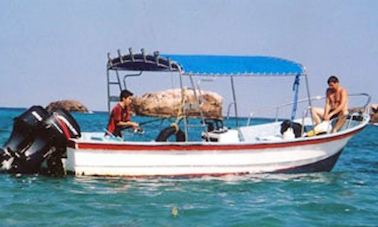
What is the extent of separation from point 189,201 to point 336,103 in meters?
6.20

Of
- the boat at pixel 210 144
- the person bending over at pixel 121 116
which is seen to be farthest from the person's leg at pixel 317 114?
the person bending over at pixel 121 116

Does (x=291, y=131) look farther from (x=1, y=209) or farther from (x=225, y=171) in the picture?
(x=1, y=209)

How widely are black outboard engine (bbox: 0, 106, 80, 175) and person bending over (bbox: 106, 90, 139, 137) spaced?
51.7 inches

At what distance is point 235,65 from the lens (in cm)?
1576

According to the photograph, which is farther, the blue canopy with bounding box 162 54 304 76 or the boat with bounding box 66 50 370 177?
the blue canopy with bounding box 162 54 304 76

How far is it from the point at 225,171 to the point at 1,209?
5550 mm

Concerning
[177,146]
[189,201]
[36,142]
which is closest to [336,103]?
[177,146]

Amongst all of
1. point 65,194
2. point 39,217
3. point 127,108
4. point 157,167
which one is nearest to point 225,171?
point 157,167

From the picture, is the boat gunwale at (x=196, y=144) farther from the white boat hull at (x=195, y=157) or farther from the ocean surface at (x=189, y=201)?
the ocean surface at (x=189, y=201)

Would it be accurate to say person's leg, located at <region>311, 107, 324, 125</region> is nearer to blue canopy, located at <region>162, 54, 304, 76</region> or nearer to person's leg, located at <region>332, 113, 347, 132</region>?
person's leg, located at <region>332, 113, 347, 132</region>

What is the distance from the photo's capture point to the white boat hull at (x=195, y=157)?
13.7m

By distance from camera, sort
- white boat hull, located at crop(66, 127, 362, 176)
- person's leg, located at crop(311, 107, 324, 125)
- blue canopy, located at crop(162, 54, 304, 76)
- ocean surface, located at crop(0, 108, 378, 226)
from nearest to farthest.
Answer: ocean surface, located at crop(0, 108, 378, 226)
white boat hull, located at crop(66, 127, 362, 176)
blue canopy, located at crop(162, 54, 304, 76)
person's leg, located at crop(311, 107, 324, 125)

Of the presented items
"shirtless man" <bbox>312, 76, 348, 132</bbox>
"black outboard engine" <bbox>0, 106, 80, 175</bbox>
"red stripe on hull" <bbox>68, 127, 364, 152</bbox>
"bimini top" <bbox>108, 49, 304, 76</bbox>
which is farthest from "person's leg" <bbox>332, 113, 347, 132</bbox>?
"black outboard engine" <bbox>0, 106, 80, 175</bbox>

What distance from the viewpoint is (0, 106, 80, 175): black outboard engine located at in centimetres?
1353
